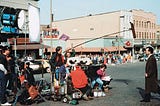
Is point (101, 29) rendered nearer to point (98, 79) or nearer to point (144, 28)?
point (144, 28)

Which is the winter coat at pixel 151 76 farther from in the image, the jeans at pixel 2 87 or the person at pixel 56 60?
the jeans at pixel 2 87

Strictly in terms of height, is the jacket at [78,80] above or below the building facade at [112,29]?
below

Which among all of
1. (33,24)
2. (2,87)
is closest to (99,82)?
(33,24)

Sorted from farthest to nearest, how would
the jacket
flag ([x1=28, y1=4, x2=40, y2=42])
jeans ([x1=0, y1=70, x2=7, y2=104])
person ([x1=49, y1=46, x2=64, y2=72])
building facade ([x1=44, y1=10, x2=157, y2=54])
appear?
building facade ([x1=44, y1=10, x2=157, y2=54]) < flag ([x1=28, y1=4, x2=40, y2=42]) < person ([x1=49, y1=46, x2=64, y2=72]) < the jacket < jeans ([x1=0, y1=70, x2=7, y2=104])

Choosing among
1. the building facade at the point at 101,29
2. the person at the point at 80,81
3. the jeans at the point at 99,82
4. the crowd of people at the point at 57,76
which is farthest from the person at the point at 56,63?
the building facade at the point at 101,29

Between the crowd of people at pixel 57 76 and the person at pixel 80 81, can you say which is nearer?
the crowd of people at pixel 57 76

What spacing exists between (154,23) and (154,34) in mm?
2925

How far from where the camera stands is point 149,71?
10906mm

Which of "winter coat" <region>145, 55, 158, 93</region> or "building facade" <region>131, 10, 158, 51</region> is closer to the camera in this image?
"winter coat" <region>145, 55, 158, 93</region>

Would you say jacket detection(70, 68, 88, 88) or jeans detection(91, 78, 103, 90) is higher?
jacket detection(70, 68, 88, 88)

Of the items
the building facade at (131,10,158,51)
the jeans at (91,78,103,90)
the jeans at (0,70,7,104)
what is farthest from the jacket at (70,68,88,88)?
the building facade at (131,10,158,51)

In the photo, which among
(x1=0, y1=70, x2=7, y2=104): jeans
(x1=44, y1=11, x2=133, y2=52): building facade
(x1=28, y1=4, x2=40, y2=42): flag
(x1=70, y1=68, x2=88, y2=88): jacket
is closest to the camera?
(x1=0, y1=70, x2=7, y2=104): jeans

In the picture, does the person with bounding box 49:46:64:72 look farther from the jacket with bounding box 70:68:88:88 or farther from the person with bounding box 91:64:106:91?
the person with bounding box 91:64:106:91

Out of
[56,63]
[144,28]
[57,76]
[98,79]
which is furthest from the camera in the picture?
[144,28]
